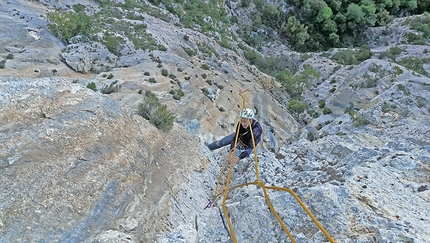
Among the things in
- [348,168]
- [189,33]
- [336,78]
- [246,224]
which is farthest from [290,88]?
[246,224]

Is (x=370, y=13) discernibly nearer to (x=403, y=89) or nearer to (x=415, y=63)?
(x=415, y=63)

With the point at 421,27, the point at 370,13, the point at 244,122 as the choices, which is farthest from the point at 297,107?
the point at 370,13

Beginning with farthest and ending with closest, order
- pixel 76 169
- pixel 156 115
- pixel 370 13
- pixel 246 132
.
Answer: pixel 370 13 → pixel 156 115 → pixel 246 132 → pixel 76 169

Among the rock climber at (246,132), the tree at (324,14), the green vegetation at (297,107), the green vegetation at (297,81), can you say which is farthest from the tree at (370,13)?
the rock climber at (246,132)

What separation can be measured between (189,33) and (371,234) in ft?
86.7

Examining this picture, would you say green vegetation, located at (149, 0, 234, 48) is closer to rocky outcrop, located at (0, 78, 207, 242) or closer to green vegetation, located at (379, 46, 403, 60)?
green vegetation, located at (379, 46, 403, 60)

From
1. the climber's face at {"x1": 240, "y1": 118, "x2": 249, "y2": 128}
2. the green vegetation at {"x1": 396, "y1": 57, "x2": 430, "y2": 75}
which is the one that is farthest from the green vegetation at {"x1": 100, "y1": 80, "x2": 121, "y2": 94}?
the green vegetation at {"x1": 396, "y1": 57, "x2": 430, "y2": 75}

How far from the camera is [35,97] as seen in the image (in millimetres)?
7195

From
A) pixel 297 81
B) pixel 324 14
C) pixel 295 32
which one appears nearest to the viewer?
pixel 297 81

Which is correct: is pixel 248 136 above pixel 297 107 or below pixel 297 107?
above


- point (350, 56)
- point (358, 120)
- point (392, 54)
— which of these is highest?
point (358, 120)

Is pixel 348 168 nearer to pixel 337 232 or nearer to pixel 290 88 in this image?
pixel 337 232

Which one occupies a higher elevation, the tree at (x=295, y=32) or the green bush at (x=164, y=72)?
the green bush at (x=164, y=72)

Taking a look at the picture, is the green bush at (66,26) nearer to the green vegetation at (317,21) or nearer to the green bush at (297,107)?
the green bush at (297,107)
